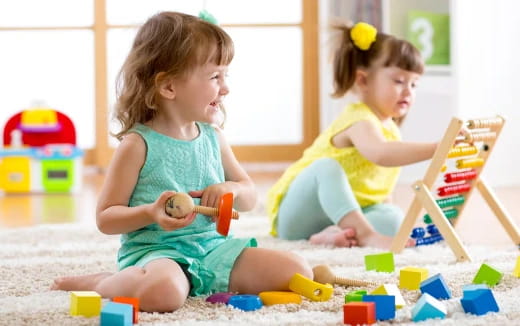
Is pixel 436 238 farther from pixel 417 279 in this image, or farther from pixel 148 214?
pixel 148 214

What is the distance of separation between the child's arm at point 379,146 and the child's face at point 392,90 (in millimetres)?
112

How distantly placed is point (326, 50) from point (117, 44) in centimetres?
91

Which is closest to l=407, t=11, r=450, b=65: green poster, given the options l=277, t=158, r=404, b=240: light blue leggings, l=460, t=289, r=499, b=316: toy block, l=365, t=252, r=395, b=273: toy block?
l=277, t=158, r=404, b=240: light blue leggings

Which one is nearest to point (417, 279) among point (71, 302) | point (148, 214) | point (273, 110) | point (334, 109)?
point (148, 214)

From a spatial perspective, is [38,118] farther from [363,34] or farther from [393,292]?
[393,292]

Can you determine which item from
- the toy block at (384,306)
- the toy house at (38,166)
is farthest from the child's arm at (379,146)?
the toy house at (38,166)

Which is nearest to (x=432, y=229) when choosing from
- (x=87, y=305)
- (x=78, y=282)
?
(x=78, y=282)

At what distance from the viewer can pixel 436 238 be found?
198cm

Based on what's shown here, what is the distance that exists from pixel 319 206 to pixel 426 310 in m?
0.89

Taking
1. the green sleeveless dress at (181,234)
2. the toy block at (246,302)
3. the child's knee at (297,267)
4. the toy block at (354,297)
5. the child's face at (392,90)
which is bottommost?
the toy block at (246,302)

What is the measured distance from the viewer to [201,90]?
4.86 feet

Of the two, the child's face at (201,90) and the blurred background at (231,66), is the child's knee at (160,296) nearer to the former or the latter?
the child's face at (201,90)

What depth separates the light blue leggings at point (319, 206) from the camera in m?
2.05

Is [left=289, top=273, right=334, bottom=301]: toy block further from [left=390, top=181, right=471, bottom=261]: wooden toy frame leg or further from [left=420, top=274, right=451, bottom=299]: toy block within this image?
[left=390, top=181, right=471, bottom=261]: wooden toy frame leg
